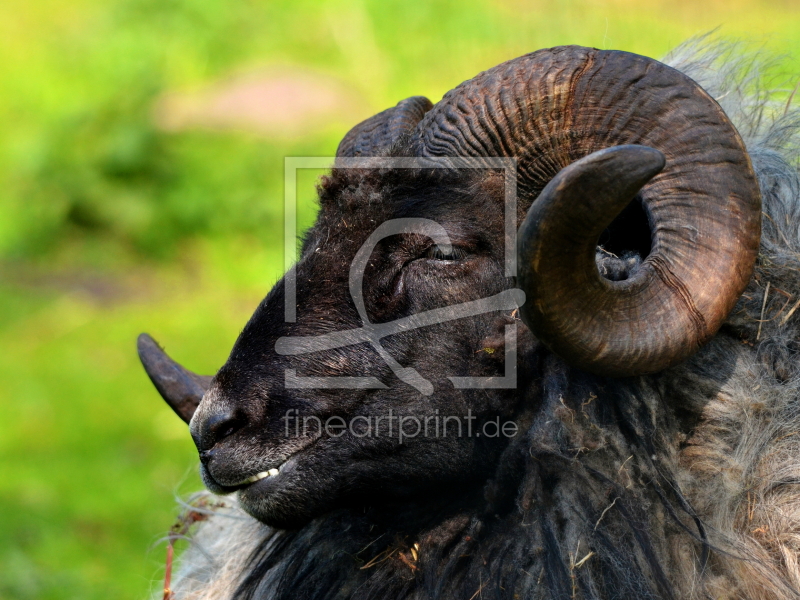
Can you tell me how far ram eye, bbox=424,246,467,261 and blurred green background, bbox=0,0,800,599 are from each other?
1.70 m

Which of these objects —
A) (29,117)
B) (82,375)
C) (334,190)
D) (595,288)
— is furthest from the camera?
(29,117)

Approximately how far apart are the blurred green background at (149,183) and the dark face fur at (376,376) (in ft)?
5.61

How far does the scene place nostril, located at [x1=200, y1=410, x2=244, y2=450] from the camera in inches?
132

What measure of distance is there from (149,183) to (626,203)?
1315 centimetres

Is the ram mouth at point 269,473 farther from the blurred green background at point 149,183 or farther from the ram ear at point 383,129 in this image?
the blurred green background at point 149,183

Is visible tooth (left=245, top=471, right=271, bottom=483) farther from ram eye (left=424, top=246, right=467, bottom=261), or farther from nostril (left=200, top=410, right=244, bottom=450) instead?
ram eye (left=424, top=246, right=467, bottom=261)

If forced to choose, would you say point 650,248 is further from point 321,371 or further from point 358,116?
point 358,116

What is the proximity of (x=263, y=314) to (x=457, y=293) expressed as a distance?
757 millimetres

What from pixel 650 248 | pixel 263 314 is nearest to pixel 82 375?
pixel 263 314

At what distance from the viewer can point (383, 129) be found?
4082 mm

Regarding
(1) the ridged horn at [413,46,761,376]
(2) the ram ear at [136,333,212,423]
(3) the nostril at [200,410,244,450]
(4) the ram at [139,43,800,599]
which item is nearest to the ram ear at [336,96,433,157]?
(4) the ram at [139,43,800,599]

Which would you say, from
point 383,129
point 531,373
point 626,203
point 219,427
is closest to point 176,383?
point 219,427

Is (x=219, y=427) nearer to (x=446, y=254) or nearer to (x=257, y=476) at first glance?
(x=257, y=476)

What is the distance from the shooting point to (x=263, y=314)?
353cm
